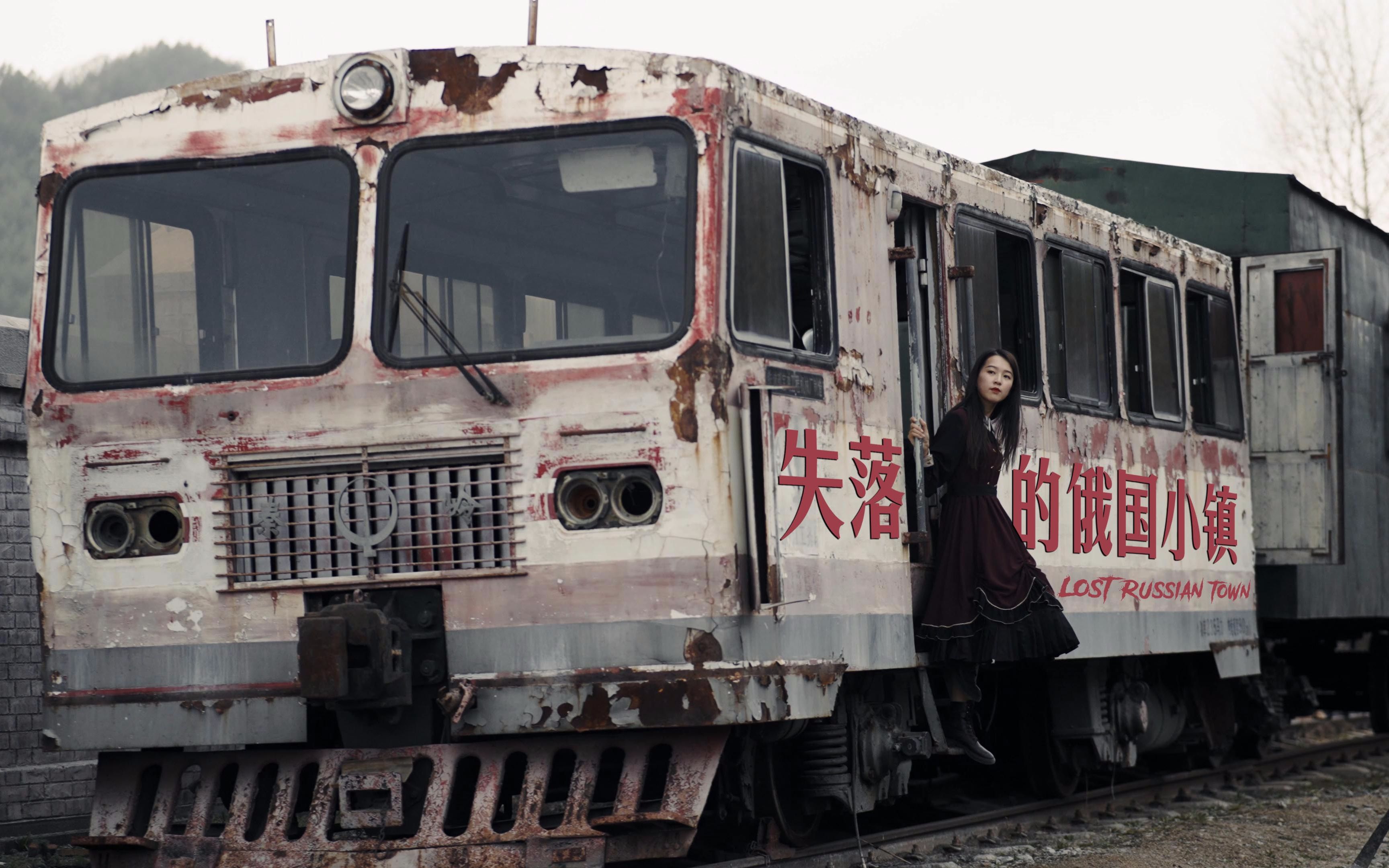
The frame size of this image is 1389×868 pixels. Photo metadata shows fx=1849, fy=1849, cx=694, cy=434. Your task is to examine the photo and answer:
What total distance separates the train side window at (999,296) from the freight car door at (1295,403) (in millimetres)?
3649

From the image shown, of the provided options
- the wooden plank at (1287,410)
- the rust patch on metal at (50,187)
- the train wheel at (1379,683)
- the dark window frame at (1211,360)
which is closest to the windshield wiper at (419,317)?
the rust patch on metal at (50,187)

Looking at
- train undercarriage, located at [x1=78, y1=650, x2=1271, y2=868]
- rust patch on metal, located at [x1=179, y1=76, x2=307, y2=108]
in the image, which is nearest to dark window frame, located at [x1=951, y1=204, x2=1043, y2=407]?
train undercarriage, located at [x1=78, y1=650, x2=1271, y2=868]

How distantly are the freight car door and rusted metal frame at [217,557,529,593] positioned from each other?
6.90 m

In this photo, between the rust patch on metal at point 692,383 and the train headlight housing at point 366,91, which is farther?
the train headlight housing at point 366,91

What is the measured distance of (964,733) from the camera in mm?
8016

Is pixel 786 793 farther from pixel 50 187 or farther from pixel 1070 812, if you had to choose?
pixel 50 187

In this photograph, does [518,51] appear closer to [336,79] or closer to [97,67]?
[336,79]

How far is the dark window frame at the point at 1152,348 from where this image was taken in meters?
9.65

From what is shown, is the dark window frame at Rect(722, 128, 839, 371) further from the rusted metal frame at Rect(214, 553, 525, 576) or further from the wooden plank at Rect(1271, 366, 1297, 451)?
the wooden plank at Rect(1271, 366, 1297, 451)

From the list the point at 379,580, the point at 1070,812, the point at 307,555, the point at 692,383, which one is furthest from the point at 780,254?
the point at 1070,812

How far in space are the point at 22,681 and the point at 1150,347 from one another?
19.9 feet

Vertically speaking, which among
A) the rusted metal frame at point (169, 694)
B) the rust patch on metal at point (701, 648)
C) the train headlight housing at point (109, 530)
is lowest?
the rusted metal frame at point (169, 694)

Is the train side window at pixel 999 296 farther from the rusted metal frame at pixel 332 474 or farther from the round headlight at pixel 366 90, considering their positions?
the round headlight at pixel 366 90

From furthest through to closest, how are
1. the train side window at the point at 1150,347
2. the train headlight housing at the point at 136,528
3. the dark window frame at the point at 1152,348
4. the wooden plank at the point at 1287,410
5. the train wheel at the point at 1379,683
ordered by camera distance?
the train wheel at the point at 1379,683
the wooden plank at the point at 1287,410
the train side window at the point at 1150,347
the dark window frame at the point at 1152,348
the train headlight housing at the point at 136,528
